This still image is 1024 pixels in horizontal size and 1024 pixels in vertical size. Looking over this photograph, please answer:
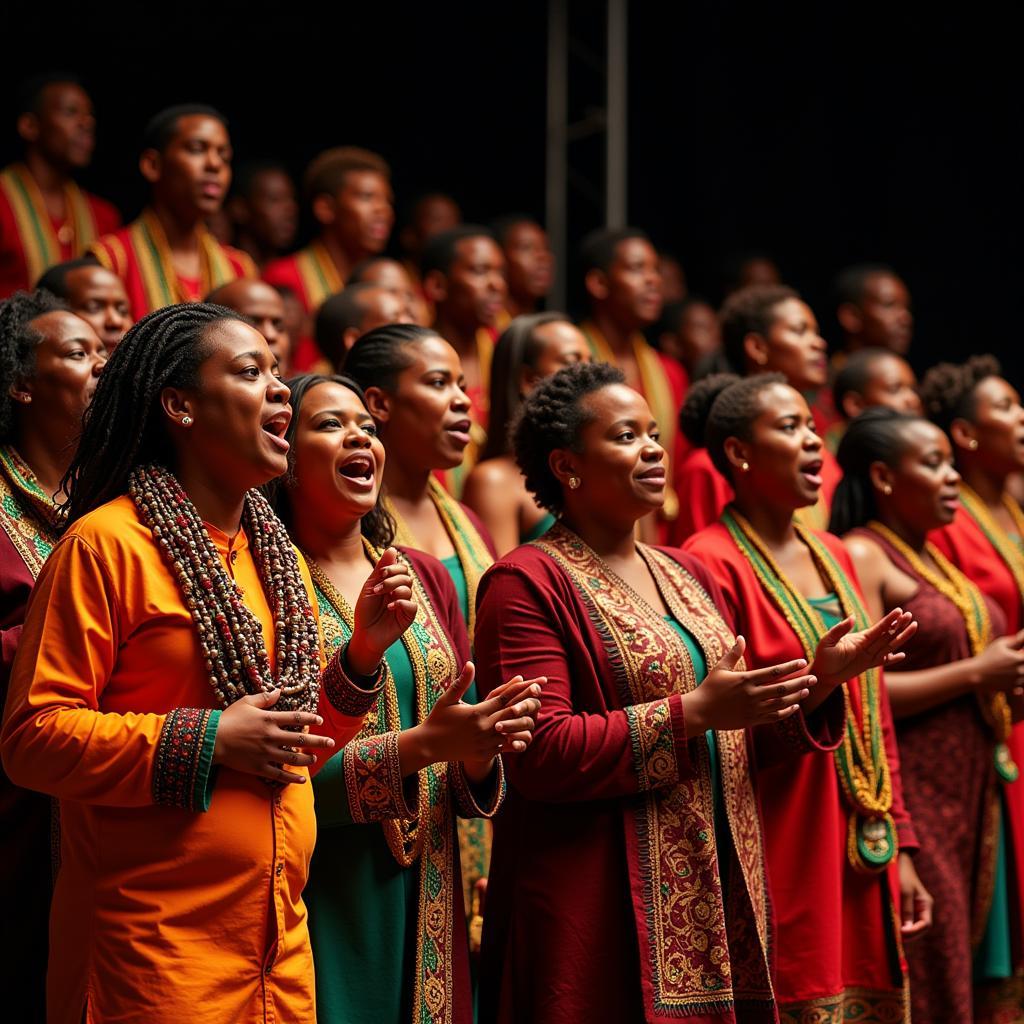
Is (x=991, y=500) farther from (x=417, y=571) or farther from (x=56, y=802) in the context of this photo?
(x=56, y=802)

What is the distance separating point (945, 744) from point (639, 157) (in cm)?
539

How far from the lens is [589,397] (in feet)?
12.0

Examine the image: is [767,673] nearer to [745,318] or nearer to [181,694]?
[181,694]

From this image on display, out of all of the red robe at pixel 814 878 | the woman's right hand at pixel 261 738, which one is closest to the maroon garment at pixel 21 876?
the woman's right hand at pixel 261 738

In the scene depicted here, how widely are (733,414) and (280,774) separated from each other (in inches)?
81.2

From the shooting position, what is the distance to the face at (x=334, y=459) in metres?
3.36

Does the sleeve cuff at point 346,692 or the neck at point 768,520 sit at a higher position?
the neck at point 768,520

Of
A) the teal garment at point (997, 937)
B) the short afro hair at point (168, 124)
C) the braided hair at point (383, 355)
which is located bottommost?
the teal garment at point (997, 937)

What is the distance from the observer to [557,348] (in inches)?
197

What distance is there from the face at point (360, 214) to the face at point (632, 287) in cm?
104

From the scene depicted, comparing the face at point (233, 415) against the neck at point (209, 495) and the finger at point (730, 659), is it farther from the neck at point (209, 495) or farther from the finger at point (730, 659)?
the finger at point (730, 659)

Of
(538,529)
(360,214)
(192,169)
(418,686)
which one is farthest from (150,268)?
(418,686)

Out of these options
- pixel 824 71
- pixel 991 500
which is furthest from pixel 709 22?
pixel 991 500

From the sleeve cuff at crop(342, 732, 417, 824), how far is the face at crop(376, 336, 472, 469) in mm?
1145
